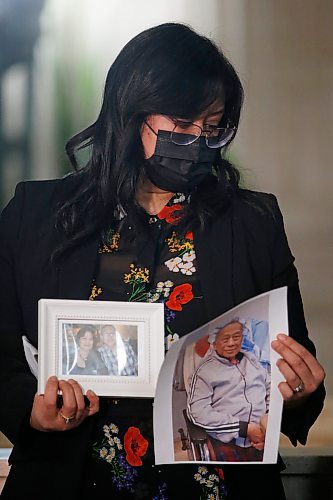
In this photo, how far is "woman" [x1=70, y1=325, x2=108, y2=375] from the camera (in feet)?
4.55

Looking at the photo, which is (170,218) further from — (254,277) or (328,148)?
(328,148)

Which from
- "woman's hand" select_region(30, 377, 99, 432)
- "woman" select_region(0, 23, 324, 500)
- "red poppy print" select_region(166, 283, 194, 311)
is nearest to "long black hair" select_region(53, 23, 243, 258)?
"woman" select_region(0, 23, 324, 500)

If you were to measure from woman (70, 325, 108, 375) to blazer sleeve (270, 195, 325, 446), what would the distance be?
12.6 inches

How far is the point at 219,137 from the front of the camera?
1539mm

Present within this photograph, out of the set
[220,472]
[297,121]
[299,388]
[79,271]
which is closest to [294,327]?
[299,388]

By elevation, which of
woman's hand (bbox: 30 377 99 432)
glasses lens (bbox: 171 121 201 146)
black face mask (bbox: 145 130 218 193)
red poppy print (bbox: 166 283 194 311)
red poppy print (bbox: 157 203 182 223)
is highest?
glasses lens (bbox: 171 121 201 146)

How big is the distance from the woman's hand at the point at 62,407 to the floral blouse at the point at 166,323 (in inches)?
2.7

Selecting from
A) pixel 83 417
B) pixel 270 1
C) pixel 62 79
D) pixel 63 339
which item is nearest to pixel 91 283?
pixel 63 339

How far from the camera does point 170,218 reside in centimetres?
154

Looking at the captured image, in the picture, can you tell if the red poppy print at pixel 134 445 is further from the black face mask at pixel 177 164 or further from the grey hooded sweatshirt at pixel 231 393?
the black face mask at pixel 177 164

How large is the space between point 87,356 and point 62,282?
16cm

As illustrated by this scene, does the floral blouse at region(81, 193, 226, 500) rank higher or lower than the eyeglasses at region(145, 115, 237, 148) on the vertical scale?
lower

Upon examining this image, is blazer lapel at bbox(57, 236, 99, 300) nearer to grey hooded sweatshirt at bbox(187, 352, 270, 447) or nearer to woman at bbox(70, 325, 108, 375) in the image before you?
woman at bbox(70, 325, 108, 375)

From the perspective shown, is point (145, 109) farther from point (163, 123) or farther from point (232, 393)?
point (232, 393)
